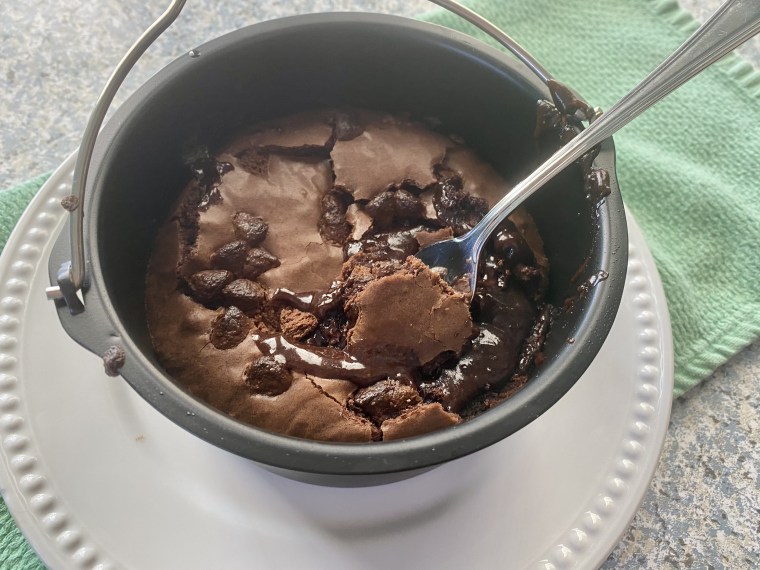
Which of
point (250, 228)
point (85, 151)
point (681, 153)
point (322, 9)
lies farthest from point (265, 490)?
point (322, 9)

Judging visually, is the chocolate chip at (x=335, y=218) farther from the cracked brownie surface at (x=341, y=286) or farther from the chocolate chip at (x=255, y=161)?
the chocolate chip at (x=255, y=161)

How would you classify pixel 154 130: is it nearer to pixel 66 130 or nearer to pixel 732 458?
pixel 66 130

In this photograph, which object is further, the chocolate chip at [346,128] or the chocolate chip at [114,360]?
the chocolate chip at [346,128]

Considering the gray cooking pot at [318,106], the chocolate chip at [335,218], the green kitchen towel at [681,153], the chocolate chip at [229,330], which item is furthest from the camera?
the green kitchen towel at [681,153]

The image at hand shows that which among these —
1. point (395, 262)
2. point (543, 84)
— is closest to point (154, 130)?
point (395, 262)

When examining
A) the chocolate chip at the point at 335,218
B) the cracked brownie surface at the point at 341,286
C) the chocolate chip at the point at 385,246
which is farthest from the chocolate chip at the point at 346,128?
the chocolate chip at the point at 385,246

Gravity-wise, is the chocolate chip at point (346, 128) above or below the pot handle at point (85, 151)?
below

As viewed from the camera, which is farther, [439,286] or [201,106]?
[201,106]

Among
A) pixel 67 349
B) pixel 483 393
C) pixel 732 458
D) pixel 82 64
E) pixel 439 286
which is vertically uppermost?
pixel 82 64
